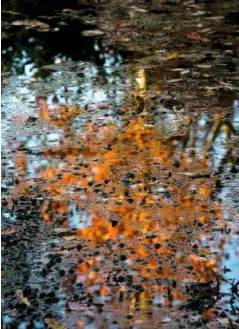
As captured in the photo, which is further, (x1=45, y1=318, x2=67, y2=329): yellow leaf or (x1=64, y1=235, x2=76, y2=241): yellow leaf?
(x1=64, y1=235, x2=76, y2=241): yellow leaf

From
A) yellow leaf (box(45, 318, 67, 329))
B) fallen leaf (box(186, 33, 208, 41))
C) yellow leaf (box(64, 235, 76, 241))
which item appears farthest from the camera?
fallen leaf (box(186, 33, 208, 41))

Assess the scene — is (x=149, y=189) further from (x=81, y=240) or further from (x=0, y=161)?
(x=0, y=161)

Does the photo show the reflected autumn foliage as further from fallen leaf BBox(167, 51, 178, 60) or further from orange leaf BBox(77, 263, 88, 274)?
fallen leaf BBox(167, 51, 178, 60)

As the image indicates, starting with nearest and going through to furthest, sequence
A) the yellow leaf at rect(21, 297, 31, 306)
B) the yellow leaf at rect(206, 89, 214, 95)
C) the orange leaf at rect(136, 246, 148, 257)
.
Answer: the yellow leaf at rect(21, 297, 31, 306), the orange leaf at rect(136, 246, 148, 257), the yellow leaf at rect(206, 89, 214, 95)

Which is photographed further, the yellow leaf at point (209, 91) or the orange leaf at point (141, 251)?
the yellow leaf at point (209, 91)

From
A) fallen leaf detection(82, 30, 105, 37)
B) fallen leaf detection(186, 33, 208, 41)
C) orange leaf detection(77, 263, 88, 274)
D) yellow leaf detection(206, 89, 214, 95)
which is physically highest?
orange leaf detection(77, 263, 88, 274)

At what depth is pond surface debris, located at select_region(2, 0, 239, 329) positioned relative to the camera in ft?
13.5

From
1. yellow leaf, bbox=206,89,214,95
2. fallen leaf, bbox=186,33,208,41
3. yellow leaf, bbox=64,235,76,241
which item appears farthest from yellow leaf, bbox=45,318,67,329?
fallen leaf, bbox=186,33,208,41

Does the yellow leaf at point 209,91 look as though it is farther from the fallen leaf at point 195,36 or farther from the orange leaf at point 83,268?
the orange leaf at point 83,268

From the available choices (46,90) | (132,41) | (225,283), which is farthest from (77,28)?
(225,283)

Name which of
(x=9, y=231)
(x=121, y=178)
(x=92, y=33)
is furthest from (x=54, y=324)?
(x=92, y=33)

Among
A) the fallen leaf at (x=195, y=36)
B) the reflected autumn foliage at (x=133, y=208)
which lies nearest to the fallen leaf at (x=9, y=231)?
the reflected autumn foliage at (x=133, y=208)

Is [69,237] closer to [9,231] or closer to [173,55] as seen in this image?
[9,231]

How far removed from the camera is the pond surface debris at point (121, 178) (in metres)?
4.12
